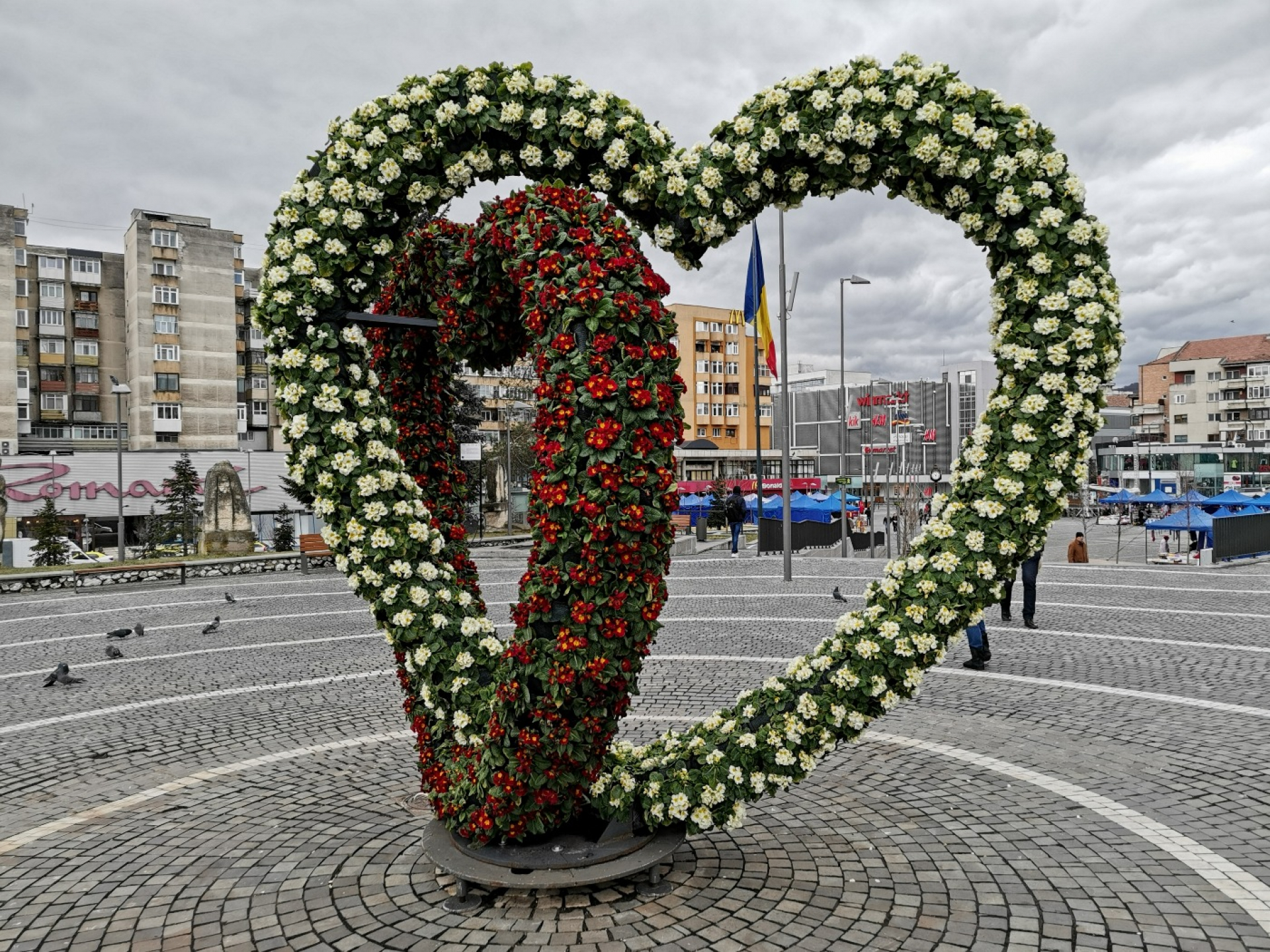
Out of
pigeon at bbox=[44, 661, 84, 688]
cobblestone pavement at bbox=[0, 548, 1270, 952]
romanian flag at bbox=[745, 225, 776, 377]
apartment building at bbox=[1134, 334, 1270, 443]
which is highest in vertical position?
apartment building at bbox=[1134, 334, 1270, 443]

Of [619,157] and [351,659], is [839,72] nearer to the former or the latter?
[619,157]

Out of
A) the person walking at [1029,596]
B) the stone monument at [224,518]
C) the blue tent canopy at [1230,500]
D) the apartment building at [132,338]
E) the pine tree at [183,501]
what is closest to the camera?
the person walking at [1029,596]

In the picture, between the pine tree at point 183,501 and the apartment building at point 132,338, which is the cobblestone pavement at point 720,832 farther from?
the apartment building at point 132,338

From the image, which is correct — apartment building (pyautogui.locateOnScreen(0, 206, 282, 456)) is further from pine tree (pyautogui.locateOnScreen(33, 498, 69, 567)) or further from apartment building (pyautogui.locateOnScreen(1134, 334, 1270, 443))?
apartment building (pyautogui.locateOnScreen(1134, 334, 1270, 443))

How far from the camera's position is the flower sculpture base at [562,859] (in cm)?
506

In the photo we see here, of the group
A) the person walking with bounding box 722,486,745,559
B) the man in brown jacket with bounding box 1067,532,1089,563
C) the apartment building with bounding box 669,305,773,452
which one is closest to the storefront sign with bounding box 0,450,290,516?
the person walking with bounding box 722,486,745,559

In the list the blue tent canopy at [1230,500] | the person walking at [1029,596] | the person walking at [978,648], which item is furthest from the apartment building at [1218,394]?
the person walking at [978,648]

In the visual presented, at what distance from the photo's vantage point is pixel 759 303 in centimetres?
2225

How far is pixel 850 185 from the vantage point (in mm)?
5254

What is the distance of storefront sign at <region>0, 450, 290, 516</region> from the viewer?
135 feet

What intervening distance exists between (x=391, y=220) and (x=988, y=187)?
3.40 metres

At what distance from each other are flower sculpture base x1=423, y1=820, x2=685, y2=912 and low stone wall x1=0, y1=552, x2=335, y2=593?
20.6 metres

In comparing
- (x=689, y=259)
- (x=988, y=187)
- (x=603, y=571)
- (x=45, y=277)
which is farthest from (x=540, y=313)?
(x=45, y=277)

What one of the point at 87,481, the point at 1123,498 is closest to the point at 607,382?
the point at 1123,498
